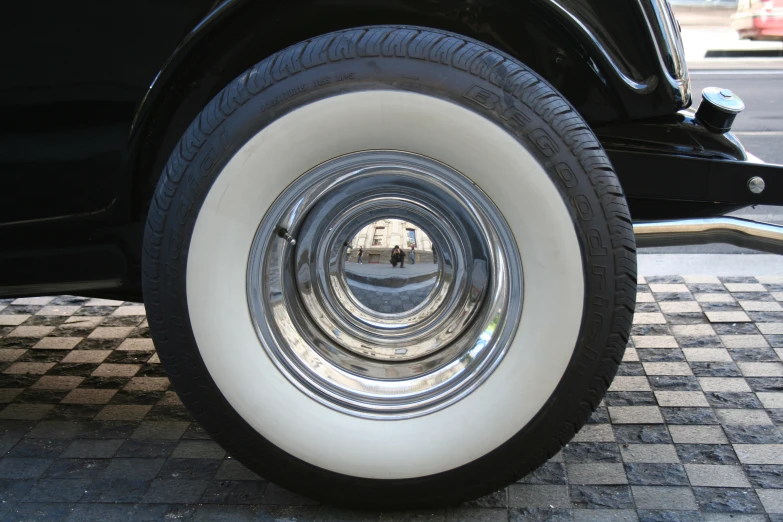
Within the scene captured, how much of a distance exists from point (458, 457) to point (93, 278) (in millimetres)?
910

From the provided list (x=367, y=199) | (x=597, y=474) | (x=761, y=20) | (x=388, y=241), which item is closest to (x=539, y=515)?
(x=597, y=474)

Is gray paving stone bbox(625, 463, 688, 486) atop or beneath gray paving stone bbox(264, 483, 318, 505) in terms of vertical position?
beneath

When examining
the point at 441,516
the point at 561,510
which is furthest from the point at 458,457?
the point at 561,510

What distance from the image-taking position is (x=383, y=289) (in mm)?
1804

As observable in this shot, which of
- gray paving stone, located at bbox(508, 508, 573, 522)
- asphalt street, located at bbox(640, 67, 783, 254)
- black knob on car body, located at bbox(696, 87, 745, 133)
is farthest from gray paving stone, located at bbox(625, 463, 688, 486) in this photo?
asphalt street, located at bbox(640, 67, 783, 254)

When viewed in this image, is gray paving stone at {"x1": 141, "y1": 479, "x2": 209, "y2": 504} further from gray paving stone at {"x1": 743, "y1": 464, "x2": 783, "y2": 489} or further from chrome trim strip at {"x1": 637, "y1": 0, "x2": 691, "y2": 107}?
chrome trim strip at {"x1": 637, "y1": 0, "x2": 691, "y2": 107}

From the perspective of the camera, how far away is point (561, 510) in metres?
1.73

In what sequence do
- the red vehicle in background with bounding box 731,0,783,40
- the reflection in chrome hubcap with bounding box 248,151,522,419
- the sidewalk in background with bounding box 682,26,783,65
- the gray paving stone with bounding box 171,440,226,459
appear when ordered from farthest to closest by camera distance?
the red vehicle in background with bounding box 731,0,783,40 → the sidewalk in background with bounding box 682,26,783,65 → the gray paving stone with bounding box 171,440,226,459 → the reflection in chrome hubcap with bounding box 248,151,522,419

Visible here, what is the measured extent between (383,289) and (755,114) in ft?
21.6

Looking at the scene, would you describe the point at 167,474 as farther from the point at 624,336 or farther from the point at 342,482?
the point at 624,336

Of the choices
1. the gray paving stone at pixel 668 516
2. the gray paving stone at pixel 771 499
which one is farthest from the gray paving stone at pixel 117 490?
the gray paving stone at pixel 771 499

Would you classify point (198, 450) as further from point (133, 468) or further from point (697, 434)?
point (697, 434)

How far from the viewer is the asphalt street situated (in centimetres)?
393

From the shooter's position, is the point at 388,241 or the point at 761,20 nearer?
the point at 388,241
